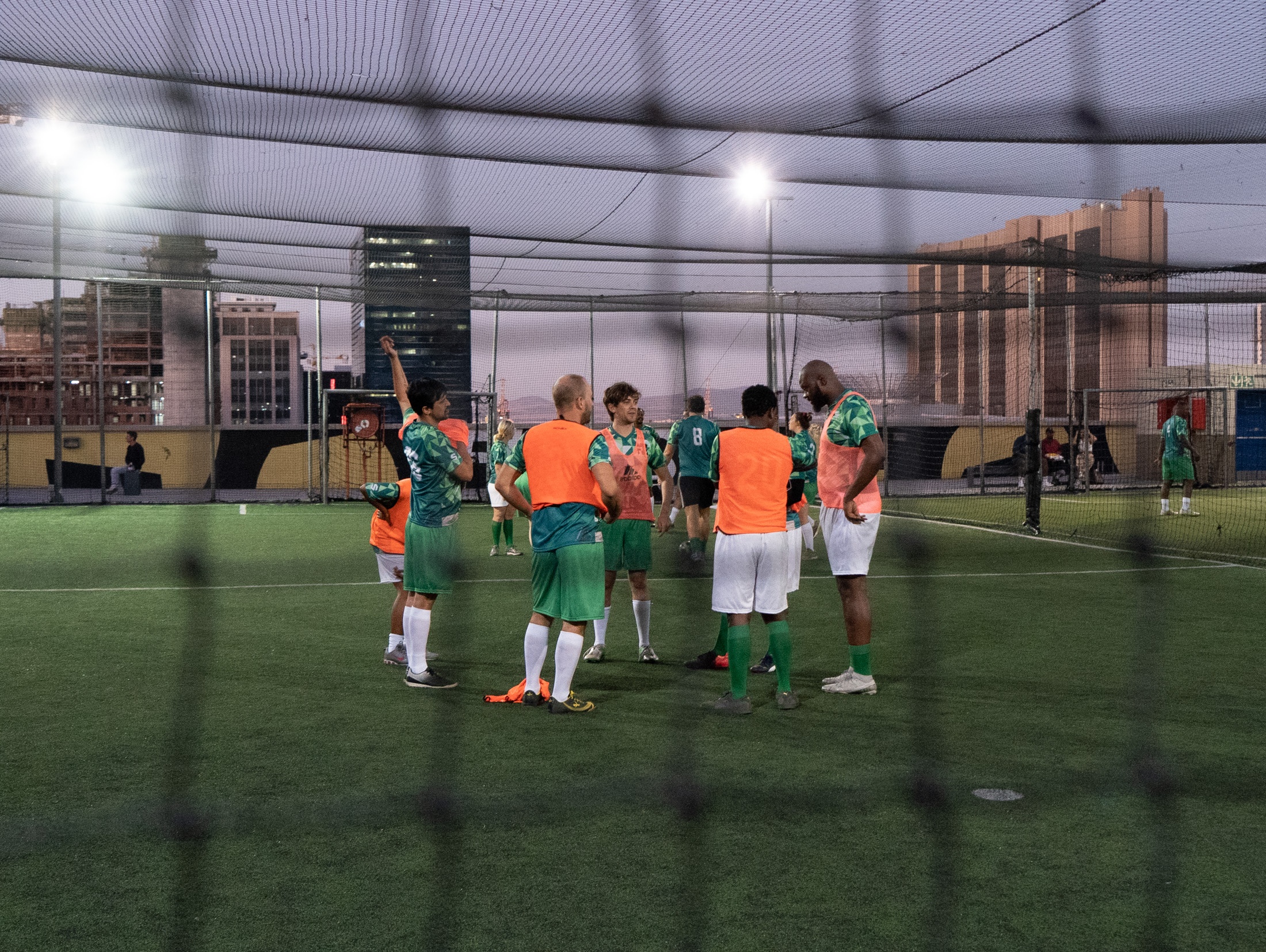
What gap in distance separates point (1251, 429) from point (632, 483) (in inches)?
1099

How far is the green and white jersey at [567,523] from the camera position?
5746mm

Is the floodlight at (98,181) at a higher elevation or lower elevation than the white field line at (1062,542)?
higher

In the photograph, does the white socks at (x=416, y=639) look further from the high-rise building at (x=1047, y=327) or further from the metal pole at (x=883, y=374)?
the metal pole at (x=883, y=374)

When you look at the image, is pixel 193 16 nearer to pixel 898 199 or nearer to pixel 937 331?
pixel 898 199

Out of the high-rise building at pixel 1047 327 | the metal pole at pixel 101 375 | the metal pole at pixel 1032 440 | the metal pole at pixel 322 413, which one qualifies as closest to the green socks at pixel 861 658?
the high-rise building at pixel 1047 327

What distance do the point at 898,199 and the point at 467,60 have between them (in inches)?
242

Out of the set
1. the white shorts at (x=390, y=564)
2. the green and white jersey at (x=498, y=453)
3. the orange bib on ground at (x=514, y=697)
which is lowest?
the orange bib on ground at (x=514, y=697)

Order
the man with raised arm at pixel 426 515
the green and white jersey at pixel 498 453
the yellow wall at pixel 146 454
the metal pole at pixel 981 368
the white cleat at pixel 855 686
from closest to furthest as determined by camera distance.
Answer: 1. the white cleat at pixel 855 686
2. the man with raised arm at pixel 426 515
3. the green and white jersey at pixel 498 453
4. the metal pole at pixel 981 368
5. the yellow wall at pixel 146 454

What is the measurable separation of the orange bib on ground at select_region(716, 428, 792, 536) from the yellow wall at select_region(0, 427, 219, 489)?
2456 centimetres

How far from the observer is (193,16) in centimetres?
650

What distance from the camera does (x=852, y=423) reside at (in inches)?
238

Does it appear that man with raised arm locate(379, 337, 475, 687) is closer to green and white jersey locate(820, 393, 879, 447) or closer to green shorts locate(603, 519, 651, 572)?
green shorts locate(603, 519, 651, 572)

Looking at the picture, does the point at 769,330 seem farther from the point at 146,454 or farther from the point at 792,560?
the point at 146,454

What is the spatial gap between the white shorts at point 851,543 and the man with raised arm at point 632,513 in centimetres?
128
